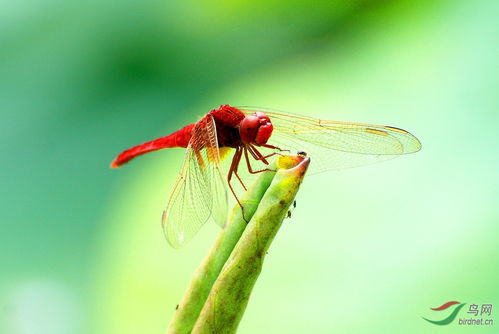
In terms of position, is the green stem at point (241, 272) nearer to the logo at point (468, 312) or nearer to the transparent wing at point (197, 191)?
the transparent wing at point (197, 191)

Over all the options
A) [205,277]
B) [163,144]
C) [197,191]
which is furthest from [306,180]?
[205,277]

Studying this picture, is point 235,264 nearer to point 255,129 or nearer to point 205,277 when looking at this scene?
point 205,277

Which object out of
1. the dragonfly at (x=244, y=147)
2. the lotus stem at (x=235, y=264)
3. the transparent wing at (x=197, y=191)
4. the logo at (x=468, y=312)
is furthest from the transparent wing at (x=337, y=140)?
the lotus stem at (x=235, y=264)

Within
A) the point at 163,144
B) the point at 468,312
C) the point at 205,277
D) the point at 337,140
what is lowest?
the point at 205,277

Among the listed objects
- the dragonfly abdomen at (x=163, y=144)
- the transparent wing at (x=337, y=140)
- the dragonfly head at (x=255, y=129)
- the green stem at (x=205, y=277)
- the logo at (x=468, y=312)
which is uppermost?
the transparent wing at (x=337, y=140)

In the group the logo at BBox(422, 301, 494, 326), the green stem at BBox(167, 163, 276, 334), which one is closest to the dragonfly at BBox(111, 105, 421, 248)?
the logo at BBox(422, 301, 494, 326)

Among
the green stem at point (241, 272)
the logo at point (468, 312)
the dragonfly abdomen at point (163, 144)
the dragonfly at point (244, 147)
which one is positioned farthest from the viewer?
the dragonfly abdomen at point (163, 144)
